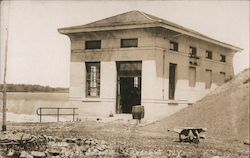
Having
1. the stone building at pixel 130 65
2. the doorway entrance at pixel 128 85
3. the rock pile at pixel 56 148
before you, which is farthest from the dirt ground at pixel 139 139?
the doorway entrance at pixel 128 85

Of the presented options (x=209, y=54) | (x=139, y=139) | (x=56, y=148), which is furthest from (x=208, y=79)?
(x=56, y=148)

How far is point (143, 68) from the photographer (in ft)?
58.0

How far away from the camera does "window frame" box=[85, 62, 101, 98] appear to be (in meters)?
18.9

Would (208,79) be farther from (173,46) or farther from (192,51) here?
(173,46)

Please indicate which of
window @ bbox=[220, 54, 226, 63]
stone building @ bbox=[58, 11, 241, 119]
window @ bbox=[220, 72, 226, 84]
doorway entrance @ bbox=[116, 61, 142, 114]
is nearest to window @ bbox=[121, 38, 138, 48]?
stone building @ bbox=[58, 11, 241, 119]

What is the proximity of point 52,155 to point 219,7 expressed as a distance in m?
6.86

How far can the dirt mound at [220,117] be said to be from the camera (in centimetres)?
1370

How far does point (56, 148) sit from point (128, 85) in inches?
356

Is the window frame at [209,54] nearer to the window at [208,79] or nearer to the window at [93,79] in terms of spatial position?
the window at [208,79]

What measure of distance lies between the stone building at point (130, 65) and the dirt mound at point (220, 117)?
1.88m

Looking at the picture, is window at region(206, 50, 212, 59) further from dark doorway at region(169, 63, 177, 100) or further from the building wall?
dark doorway at region(169, 63, 177, 100)

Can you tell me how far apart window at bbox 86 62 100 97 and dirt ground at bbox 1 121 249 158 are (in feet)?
10.7

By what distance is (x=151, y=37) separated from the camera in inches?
683

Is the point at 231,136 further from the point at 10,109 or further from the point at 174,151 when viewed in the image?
the point at 10,109
